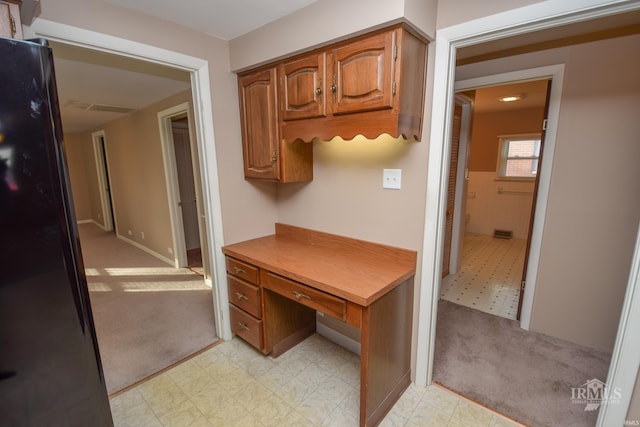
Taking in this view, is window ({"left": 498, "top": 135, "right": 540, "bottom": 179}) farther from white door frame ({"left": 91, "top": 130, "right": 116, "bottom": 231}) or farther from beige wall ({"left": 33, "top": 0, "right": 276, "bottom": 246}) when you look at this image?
white door frame ({"left": 91, "top": 130, "right": 116, "bottom": 231})

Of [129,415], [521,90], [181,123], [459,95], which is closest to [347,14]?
[459,95]

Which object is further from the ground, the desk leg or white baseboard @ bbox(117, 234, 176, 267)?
the desk leg

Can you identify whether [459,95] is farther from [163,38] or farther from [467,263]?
[163,38]

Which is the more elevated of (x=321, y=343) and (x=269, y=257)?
(x=269, y=257)

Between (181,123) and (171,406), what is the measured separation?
387 cm

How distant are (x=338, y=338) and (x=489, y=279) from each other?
2.32m

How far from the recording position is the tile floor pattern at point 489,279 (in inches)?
119

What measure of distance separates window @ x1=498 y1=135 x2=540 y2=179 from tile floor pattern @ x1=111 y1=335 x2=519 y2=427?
4782mm

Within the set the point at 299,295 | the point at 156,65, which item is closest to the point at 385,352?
the point at 299,295

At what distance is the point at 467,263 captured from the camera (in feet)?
13.7

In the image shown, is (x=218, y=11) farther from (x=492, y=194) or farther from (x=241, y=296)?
(x=492, y=194)

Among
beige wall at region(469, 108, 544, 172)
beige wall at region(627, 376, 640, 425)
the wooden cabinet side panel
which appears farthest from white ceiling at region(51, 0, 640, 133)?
beige wall at region(627, 376, 640, 425)

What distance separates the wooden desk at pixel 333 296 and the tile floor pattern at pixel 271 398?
14cm

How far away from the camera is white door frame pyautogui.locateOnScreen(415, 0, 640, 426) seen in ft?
4.08
